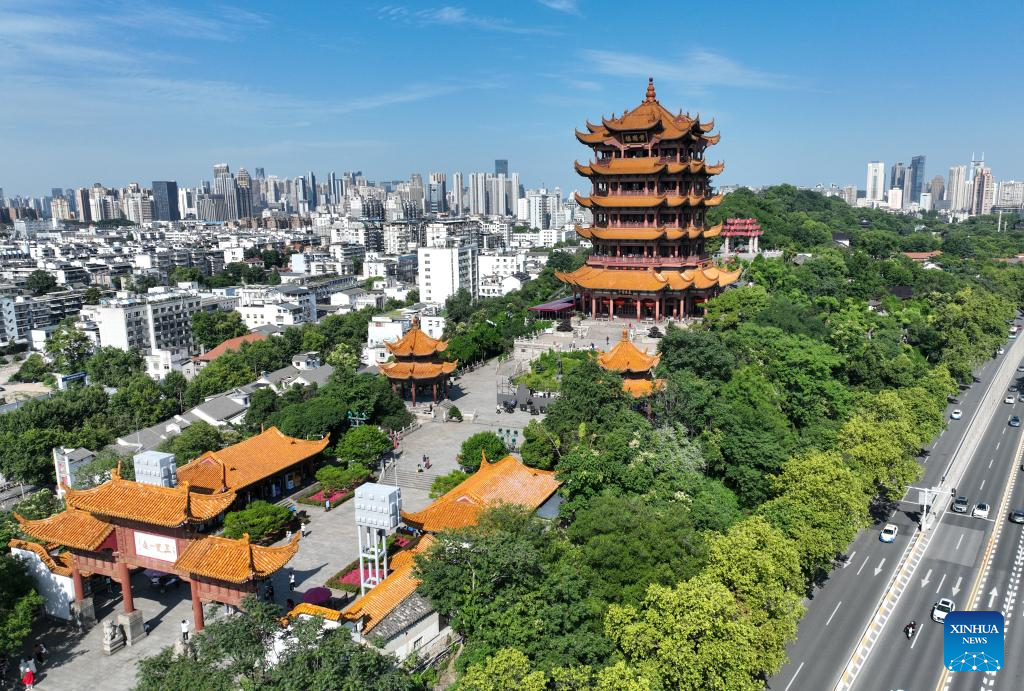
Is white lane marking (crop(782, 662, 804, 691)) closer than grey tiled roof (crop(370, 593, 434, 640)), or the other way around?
grey tiled roof (crop(370, 593, 434, 640))

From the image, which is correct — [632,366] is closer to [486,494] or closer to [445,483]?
[445,483]

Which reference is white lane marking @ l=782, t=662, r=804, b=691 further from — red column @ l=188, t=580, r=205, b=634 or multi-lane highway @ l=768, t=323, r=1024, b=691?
red column @ l=188, t=580, r=205, b=634

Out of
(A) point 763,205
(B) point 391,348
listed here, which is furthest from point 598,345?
(A) point 763,205

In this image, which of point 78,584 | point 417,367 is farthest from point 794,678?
point 417,367

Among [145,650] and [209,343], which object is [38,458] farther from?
[209,343]

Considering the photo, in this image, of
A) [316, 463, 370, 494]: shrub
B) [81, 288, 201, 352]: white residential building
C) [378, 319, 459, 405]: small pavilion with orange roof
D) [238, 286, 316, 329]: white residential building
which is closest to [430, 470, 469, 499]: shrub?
[316, 463, 370, 494]: shrub

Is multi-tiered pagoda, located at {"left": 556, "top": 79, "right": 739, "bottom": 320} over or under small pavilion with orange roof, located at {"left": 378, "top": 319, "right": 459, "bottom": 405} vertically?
over
